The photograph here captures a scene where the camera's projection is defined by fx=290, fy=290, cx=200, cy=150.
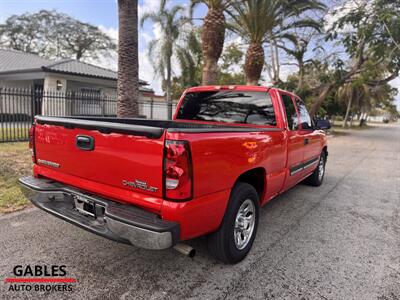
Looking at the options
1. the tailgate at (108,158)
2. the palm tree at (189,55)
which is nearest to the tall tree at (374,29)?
the palm tree at (189,55)

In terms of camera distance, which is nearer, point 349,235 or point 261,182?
point 261,182

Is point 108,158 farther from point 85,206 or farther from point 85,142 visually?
point 85,206

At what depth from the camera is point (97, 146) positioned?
8.85 feet

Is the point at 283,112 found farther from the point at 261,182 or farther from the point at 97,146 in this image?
the point at 97,146

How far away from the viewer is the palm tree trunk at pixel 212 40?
1095cm

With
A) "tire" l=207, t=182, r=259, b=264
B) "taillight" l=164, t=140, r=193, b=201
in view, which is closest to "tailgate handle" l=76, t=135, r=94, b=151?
"taillight" l=164, t=140, r=193, b=201

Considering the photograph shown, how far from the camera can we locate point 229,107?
4500mm

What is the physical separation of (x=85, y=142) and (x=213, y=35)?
9.38 metres

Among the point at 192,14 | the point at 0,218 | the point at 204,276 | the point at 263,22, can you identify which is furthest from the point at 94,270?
the point at 192,14

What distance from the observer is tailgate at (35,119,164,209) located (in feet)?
7.82

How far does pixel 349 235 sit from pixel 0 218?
488 cm

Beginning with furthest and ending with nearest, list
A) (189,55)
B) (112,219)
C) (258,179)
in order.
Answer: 1. (189,55)
2. (258,179)
3. (112,219)

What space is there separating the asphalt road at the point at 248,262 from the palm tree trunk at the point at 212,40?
758 cm

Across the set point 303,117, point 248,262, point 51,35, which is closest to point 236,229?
point 248,262
